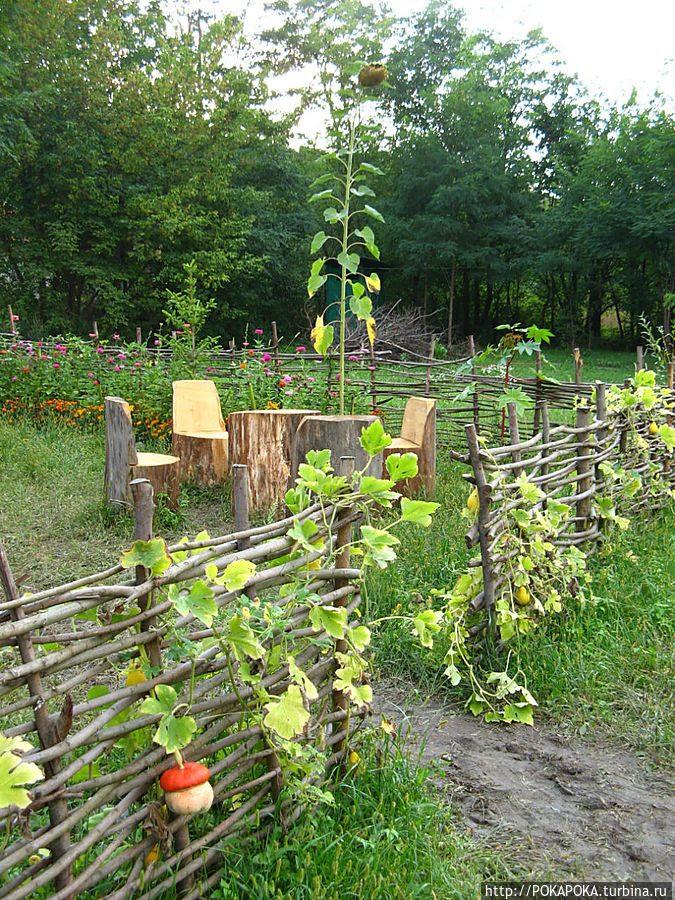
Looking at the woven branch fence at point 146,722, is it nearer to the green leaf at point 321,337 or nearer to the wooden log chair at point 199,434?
the green leaf at point 321,337

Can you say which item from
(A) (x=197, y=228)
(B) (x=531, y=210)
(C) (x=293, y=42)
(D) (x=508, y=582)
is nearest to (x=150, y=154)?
(A) (x=197, y=228)

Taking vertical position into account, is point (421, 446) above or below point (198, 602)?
below

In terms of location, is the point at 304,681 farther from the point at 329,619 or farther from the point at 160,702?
the point at 160,702

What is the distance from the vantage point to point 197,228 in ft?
67.6

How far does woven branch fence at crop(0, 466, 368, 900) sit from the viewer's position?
4.42 ft

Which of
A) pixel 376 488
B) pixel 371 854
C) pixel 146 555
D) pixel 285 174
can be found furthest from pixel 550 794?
pixel 285 174

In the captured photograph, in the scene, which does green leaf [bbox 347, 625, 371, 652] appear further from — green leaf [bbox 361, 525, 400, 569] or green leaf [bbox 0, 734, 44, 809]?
green leaf [bbox 0, 734, 44, 809]

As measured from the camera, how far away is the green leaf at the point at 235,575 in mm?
1586

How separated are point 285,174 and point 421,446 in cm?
2227

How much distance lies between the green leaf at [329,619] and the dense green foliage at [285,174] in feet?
46.5

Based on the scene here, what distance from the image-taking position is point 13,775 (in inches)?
47.2

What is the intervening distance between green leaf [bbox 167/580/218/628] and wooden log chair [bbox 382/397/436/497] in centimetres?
385

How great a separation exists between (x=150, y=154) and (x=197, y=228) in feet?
7.99

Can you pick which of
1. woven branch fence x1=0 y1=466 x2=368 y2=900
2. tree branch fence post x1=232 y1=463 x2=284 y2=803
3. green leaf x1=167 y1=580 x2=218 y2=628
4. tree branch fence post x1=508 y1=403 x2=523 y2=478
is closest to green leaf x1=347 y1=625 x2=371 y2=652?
woven branch fence x1=0 y1=466 x2=368 y2=900
